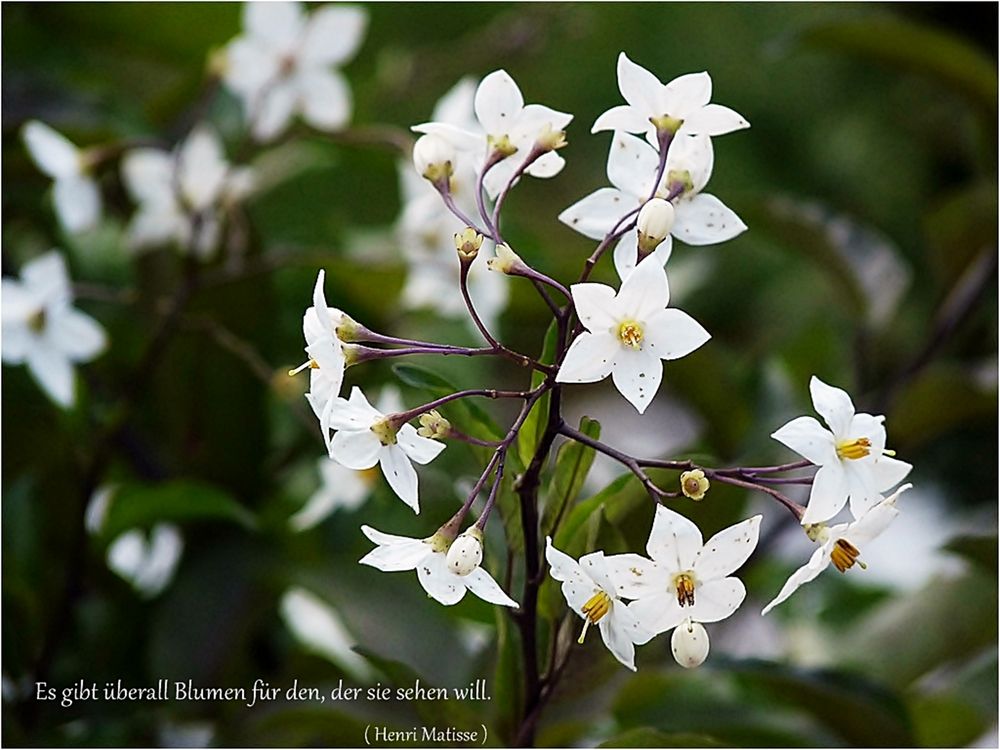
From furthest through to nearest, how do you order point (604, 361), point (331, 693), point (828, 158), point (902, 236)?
point (828, 158)
point (902, 236)
point (331, 693)
point (604, 361)

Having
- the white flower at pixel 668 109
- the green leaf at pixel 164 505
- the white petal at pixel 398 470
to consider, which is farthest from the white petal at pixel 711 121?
the green leaf at pixel 164 505

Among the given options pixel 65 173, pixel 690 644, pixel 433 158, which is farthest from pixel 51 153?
pixel 690 644

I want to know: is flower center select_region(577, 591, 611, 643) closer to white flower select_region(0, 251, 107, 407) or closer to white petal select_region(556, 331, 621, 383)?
white petal select_region(556, 331, 621, 383)

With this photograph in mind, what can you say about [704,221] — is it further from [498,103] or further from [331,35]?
[331,35]

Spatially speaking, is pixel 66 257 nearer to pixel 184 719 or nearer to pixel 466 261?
pixel 184 719

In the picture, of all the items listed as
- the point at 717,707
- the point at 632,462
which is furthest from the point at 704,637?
the point at 717,707

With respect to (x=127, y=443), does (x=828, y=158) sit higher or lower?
lower
